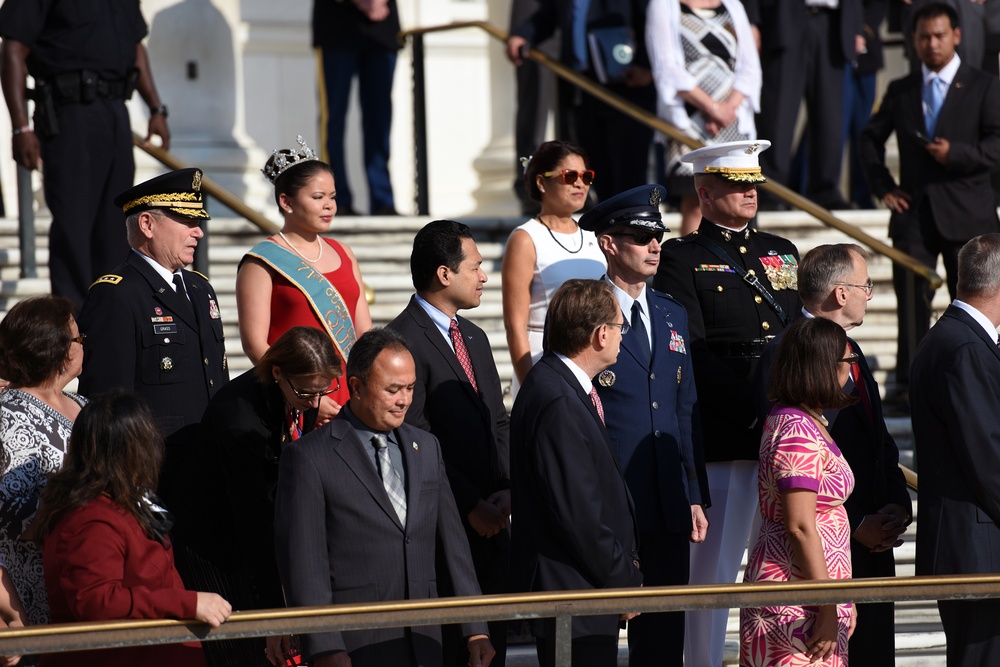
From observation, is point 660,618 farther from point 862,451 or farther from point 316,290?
point 316,290

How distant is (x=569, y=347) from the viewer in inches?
187

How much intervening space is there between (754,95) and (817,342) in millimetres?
3949

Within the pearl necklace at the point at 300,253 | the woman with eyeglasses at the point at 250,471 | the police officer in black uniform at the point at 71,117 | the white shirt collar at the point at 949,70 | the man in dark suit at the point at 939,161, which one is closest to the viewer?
the woman with eyeglasses at the point at 250,471

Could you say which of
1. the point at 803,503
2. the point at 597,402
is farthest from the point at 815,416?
the point at 597,402

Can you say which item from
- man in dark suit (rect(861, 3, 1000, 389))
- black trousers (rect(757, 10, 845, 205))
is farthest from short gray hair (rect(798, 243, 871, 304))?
black trousers (rect(757, 10, 845, 205))

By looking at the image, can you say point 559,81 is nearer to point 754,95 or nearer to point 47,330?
point 754,95

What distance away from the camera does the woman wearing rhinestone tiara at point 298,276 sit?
221 inches

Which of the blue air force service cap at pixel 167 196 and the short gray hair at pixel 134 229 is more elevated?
the blue air force service cap at pixel 167 196

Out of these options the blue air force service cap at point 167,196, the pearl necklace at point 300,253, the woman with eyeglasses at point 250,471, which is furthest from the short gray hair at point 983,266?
the blue air force service cap at point 167,196

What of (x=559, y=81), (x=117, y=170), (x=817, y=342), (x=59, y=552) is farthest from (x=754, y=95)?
(x=59, y=552)

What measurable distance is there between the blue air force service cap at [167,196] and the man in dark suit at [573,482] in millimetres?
1452

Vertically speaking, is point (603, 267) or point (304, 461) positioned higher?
point (603, 267)

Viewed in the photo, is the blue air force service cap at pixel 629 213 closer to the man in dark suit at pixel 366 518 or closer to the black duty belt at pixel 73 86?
the man in dark suit at pixel 366 518

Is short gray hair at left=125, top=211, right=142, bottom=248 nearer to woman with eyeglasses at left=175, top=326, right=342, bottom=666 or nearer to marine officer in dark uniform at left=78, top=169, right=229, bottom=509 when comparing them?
marine officer in dark uniform at left=78, top=169, right=229, bottom=509
